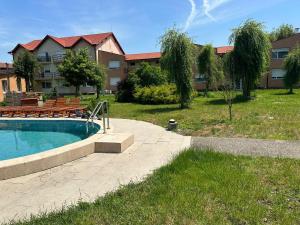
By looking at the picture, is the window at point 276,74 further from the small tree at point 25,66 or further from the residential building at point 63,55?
→ the small tree at point 25,66

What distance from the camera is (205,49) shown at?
101 feet

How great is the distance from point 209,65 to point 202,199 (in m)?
27.4

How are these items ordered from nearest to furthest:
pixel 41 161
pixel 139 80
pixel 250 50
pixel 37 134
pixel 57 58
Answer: pixel 41 161 → pixel 37 134 → pixel 250 50 → pixel 139 80 → pixel 57 58

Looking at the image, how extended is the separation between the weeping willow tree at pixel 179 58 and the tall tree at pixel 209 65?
40.9 ft

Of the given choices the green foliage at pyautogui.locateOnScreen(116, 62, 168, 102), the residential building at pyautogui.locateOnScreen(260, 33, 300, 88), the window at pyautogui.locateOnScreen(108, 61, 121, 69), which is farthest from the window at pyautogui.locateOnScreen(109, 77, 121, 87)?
the residential building at pyautogui.locateOnScreen(260, 33, 300, 88)

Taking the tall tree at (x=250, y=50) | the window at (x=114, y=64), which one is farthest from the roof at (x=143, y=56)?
the tall tree at (x=250, y=50)

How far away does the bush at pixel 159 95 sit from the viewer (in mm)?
24328

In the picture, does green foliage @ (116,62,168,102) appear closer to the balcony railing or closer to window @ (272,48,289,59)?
window @ (272,48,289,59)

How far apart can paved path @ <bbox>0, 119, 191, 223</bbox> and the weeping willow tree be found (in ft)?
Answer: 31.8

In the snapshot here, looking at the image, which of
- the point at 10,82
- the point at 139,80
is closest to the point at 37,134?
the point at 139,80

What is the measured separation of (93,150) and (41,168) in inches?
72.5

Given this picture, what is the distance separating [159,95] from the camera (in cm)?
2469

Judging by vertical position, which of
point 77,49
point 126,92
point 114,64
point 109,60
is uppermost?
point 77,49

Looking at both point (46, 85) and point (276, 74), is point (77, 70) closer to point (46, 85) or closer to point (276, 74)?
point (46, 85)
